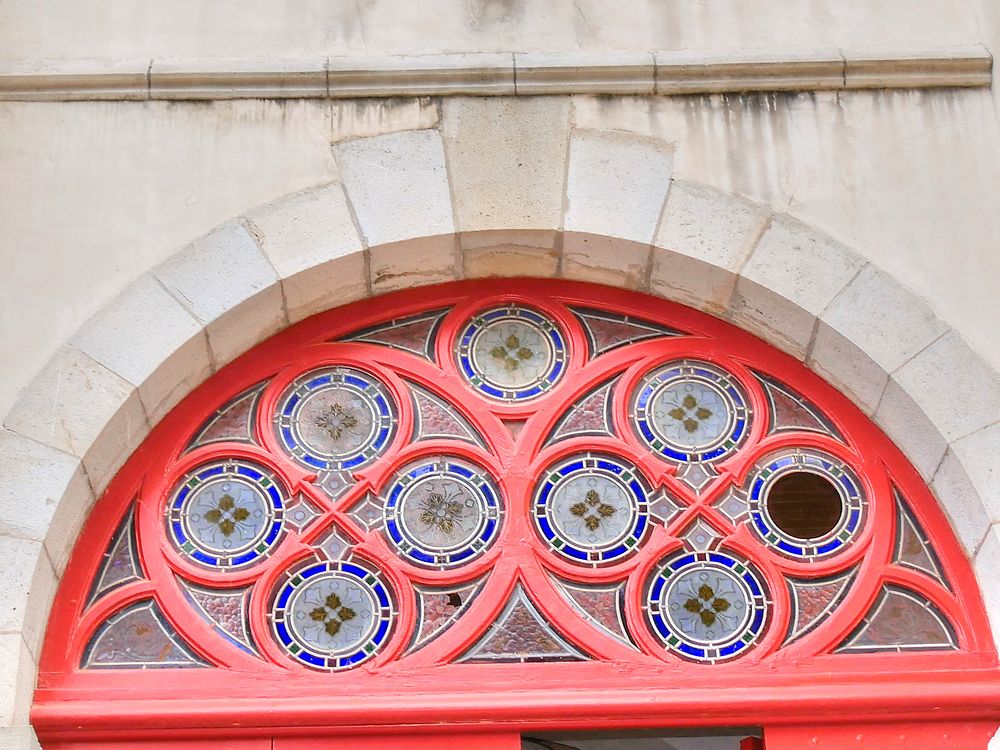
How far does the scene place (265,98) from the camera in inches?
207

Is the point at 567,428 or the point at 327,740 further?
the point at 567,428

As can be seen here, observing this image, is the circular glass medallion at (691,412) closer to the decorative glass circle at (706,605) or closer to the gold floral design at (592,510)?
the gold floral design at (592,510)

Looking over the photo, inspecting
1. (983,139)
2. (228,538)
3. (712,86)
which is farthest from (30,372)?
(983,139)

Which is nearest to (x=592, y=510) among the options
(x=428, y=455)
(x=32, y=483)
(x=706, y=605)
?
(x=706, y=605)

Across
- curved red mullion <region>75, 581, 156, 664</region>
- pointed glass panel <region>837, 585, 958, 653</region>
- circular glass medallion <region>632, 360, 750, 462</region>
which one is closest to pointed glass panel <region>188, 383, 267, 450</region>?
curved red mullion <region>75, 581, 156, 664</region>

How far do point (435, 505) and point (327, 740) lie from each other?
2.87 feet

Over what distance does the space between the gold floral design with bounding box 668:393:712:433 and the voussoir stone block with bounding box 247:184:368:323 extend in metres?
1.24

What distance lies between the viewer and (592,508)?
16.5 feet

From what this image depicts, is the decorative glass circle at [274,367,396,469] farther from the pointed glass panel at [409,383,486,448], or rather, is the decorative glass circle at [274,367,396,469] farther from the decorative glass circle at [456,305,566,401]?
the decorative glass circle at [456,305,566,401]

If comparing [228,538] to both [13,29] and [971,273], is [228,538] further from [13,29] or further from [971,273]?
[971,273]

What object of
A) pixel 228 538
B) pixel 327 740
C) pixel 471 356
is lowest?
pixel 327 740

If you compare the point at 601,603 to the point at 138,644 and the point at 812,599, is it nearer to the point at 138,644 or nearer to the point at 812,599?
the point at 812,599

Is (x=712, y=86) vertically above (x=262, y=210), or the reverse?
(x=712, y=86)

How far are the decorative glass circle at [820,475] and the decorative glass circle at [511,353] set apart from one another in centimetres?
82
